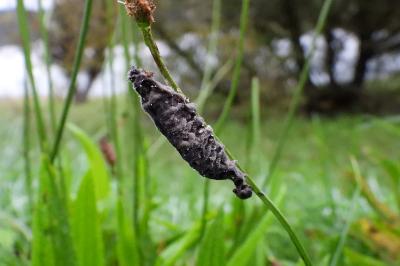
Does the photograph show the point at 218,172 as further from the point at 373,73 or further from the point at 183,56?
the point at 373,73

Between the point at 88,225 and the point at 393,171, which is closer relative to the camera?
the point at 88,225

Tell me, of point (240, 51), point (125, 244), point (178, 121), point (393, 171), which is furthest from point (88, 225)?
point (393, 171)

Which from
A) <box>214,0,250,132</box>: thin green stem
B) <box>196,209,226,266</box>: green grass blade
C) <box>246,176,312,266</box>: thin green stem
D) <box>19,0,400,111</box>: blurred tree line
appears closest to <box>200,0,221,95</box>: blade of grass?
<box>214,0,250,132</box>: thin green stem

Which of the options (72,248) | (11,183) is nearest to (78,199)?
(72,248)

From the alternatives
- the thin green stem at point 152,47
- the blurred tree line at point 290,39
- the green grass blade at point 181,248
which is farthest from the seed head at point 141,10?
the blurred tree line at point 290,39

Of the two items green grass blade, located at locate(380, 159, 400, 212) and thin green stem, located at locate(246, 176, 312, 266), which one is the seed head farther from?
green grass blade, located at locate(380, 159, 400, 212)

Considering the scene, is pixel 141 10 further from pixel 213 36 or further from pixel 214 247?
pixel 213 36
